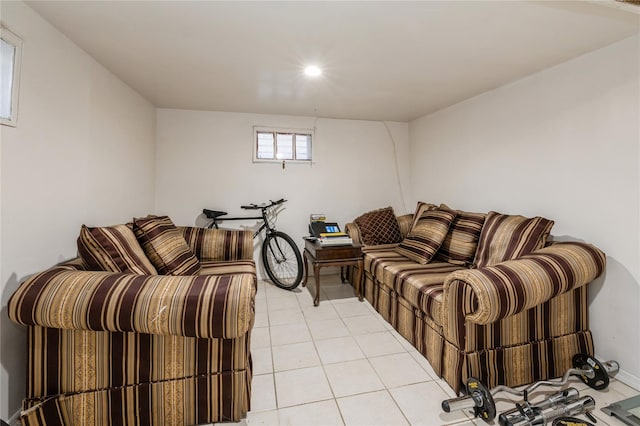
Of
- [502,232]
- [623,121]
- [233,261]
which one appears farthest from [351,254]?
[623,121]

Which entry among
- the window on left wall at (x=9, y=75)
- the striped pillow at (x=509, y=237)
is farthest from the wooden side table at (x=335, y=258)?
the window on left wall at (x=9, y=75)

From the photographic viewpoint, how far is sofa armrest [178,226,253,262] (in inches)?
109

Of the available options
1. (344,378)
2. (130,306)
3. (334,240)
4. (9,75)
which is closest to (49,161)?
(9,75)

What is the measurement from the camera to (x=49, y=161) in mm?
1588

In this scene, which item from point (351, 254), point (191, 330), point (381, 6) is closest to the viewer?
point (191, 330)

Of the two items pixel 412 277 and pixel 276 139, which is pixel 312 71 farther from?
pixel 412 277

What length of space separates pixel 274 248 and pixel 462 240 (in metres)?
2.16

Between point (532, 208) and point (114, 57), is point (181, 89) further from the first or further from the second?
point (532, 208)

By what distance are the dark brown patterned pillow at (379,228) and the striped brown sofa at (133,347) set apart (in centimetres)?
219

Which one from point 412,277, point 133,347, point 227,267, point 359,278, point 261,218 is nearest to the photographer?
point 133,347

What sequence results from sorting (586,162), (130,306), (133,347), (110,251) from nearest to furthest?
1. (130,306)
2. (133,347)
3. (110,251)
4. (586,162)

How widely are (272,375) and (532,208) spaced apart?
2.34 m

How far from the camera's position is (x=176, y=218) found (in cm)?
340

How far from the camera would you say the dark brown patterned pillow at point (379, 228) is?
3387mm
